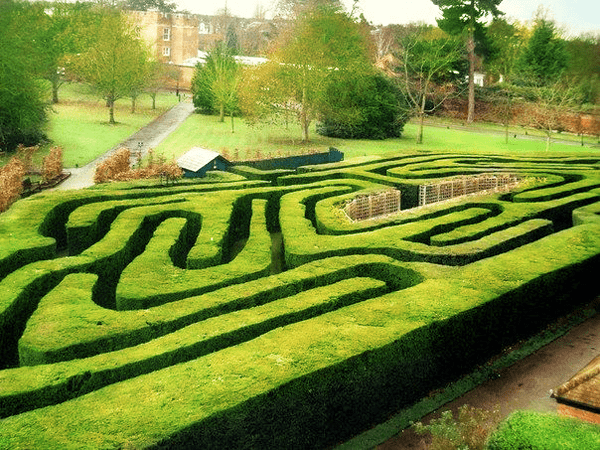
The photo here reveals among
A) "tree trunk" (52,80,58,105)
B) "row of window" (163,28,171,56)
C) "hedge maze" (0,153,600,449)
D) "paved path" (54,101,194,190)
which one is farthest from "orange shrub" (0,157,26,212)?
"row of window" (163,28,171,56)

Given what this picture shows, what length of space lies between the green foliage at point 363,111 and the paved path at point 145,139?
15405 mm

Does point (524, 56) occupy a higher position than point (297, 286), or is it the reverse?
point (524, 56)

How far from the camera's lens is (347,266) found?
46.3 feet

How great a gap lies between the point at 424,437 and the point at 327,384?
7.19 ft

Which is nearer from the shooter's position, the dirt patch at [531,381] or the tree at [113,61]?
the dirt patch at [531,381]

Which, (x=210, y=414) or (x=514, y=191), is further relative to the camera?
(x=514, y=191)

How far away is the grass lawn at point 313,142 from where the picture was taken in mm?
45781

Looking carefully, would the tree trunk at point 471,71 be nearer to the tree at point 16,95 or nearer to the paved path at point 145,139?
the paved path at point 145,139

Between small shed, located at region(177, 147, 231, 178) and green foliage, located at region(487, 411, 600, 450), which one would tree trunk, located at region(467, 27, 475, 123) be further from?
green foliage, located at region(487, 411, 600, 450)

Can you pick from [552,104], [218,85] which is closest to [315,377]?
[552,104]

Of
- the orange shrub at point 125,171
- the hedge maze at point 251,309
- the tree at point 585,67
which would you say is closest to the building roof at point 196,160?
the orange shrub at point 125,171

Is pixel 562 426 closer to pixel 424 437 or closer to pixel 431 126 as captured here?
pixel 424 437

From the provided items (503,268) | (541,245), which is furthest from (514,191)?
(503,268)

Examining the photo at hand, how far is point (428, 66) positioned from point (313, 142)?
64.9ft
